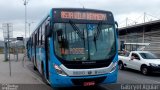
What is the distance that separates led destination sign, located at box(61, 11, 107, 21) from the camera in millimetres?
10581

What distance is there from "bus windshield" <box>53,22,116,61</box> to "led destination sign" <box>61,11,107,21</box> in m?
0.28

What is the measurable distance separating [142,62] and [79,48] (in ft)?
30.9

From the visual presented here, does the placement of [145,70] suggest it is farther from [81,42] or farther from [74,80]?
[74,80]

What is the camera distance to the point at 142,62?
61.7ft

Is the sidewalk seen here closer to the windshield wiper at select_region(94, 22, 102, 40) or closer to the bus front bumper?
the bus front bumper

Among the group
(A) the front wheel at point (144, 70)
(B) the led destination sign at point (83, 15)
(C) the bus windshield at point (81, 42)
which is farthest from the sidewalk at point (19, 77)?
(A) the front wheel at point (144, 70)

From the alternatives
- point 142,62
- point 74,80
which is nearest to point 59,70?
point 74,80

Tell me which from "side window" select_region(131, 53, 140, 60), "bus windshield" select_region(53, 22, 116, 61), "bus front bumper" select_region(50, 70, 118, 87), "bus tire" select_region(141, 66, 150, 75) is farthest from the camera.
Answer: "side window" select_region(131, 53, 140, 60)

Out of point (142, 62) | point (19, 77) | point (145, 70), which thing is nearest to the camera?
point (19, 77)

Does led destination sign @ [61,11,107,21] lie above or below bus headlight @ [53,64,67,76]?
above

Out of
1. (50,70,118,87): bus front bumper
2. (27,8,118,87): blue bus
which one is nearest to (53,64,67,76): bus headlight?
(27,8,118,87): blue bus

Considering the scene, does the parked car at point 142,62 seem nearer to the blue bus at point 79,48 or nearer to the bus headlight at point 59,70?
the blue bus at point 79,48

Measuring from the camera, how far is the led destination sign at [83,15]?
10.6 m

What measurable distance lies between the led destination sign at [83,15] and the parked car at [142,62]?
805cm
